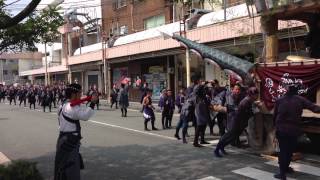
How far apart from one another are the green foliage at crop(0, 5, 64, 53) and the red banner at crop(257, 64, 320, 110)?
16.2 feet

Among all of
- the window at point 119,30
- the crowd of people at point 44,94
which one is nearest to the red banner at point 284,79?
the crowd of people at point 44,94

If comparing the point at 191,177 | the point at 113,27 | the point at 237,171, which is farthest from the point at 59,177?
the point at 113,27

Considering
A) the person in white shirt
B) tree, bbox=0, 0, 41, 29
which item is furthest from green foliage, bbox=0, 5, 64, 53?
the person in white shirt

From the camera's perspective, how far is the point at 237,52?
23.5 m

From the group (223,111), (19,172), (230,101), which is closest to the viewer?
(19,172)

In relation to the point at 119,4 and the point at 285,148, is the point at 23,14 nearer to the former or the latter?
the point at 285,148

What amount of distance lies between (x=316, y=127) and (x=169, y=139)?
17.1 ft

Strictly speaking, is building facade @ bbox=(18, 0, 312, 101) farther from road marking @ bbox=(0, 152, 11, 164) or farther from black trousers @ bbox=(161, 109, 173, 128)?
road marking @ bbox=(0, 152, 11, 164)

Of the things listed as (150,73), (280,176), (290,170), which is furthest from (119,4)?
(280,176)

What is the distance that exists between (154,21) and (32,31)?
26582mm

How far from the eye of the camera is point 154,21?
3756 cm

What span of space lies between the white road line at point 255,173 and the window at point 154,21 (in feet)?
87.0

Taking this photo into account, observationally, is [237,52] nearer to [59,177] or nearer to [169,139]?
[169,139]

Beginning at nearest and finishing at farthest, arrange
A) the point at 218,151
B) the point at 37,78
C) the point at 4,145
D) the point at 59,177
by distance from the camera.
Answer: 1. the point at 59,177
2. the point at 218,151
3. the point at 4,145
4. the point at 37,78
